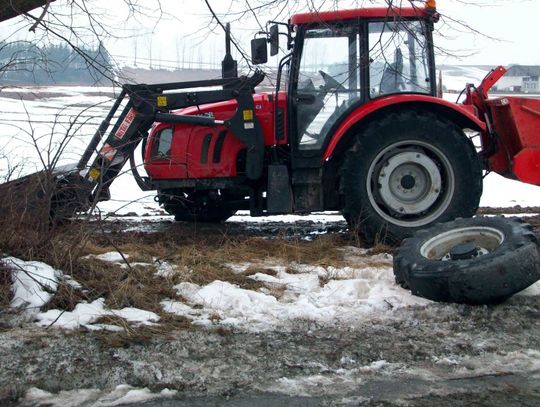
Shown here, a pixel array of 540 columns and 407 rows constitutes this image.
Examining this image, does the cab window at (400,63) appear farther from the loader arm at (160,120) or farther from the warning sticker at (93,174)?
the warning sticker at (93,174)

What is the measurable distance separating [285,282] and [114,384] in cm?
218

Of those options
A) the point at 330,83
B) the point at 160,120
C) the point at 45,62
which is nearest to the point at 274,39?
the point at 330,83

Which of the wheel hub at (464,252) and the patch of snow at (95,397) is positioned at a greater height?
the wheel hub at (464,252)

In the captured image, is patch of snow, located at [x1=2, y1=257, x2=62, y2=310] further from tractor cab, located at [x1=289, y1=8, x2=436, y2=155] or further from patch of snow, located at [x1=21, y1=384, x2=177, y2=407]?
tractor cab, located at [x1=289, y1=8, x2=436, y2=155]

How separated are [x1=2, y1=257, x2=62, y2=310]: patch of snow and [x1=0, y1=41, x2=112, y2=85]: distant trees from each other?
1.72 m

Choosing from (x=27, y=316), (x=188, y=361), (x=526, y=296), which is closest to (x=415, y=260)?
(x=526, y=296)

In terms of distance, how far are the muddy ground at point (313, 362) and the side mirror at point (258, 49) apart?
11.1ft

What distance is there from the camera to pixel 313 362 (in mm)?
4359

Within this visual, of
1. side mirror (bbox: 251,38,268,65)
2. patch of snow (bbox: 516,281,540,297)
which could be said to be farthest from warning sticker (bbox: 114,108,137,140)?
patch of snow (bbox: 516,281,540,297)

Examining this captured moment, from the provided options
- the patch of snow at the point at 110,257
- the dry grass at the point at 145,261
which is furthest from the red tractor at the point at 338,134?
the patch of snow at the point at 110,257

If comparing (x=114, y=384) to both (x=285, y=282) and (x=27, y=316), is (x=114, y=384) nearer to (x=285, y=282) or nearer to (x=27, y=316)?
(x=27, y=316)

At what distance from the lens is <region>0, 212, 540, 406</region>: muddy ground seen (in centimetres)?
397

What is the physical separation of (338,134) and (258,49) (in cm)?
125

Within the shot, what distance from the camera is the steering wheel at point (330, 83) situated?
7.66 m
